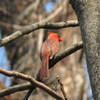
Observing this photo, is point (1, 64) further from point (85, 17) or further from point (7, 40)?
point (85, 17)

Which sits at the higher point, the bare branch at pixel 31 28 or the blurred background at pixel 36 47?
the bare branch at pixel 31 28

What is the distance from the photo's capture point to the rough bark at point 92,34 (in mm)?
2578

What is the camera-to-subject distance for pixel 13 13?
9.68m

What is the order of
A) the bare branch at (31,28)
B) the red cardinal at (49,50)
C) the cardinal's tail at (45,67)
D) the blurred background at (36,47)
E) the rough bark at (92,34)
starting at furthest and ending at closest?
the blurred background at (36,47) → the red cardinal at (49,50) → the cardinal's tail at (45,67) → the bare branch at (31,28) → the rough bark at (92,34)

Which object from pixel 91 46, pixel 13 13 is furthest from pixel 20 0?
pixel 91 46

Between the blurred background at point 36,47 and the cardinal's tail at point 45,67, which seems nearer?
the cardinal's tail at point 45,67

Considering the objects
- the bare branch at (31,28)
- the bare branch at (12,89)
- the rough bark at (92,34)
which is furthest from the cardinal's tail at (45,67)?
the rough bark at (92,34)

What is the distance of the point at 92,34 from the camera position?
2.77m

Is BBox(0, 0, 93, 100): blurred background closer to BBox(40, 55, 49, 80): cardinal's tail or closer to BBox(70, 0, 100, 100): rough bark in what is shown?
BBox(40, 55, 49, 80): cardinal's tail

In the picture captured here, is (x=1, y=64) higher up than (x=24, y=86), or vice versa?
(x=24, y=86)

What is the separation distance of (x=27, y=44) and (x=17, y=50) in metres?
0.38

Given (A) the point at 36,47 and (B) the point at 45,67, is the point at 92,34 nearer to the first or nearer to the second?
(B) the point at 45,67

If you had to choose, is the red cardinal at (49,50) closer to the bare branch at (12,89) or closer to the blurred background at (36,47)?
the bare branch at (12,89)

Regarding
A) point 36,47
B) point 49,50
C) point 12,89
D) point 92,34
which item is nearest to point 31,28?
point 12,89
